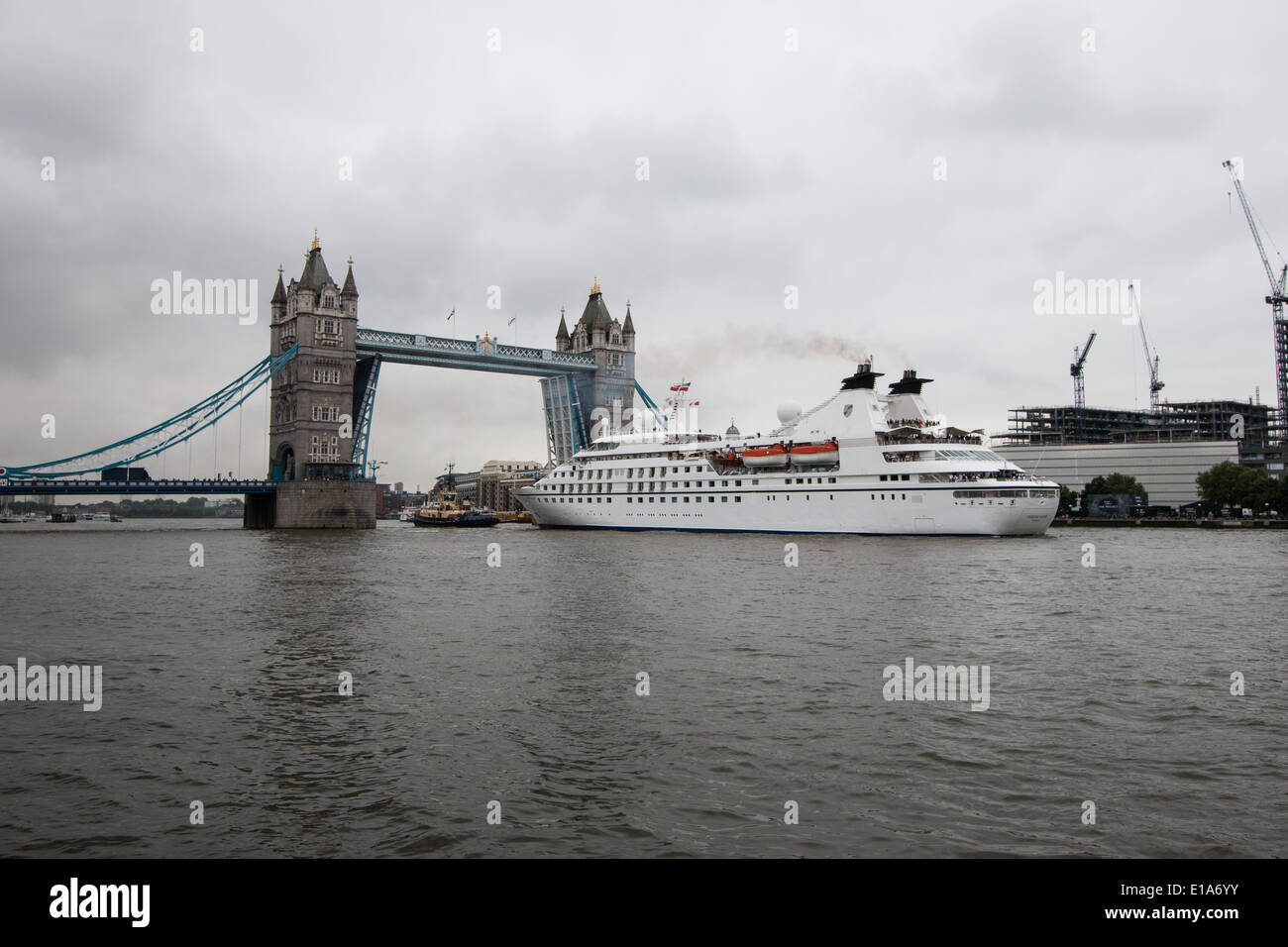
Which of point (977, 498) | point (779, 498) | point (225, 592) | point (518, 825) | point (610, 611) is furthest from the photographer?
point (779, 498)

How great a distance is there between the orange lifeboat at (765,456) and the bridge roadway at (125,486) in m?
52.9

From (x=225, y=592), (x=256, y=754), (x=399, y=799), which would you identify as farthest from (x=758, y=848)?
(x=225, y=592)

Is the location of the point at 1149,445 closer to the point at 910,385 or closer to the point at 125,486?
the point at 910,385

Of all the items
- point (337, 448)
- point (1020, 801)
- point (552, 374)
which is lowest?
point (1020, 801)

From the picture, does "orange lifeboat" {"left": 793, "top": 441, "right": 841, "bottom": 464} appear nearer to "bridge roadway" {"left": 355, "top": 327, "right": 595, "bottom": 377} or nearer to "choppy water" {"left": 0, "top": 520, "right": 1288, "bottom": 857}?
"choppy water" {"left": 0, "top": 520, "right": 1288, "bottom": 857}

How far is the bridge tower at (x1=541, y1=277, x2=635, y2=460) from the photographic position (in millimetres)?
122125

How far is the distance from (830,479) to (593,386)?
64.4m

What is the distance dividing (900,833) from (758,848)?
4.81 feet

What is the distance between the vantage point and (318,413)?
323 ft

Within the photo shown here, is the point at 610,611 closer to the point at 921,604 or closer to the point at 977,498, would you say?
the point at 921,604

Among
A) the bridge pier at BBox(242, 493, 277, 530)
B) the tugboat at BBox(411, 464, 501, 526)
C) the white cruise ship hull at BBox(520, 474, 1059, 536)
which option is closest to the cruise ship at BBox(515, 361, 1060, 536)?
the white cruise ship hull at BBox(520, 474, 1059, 536)

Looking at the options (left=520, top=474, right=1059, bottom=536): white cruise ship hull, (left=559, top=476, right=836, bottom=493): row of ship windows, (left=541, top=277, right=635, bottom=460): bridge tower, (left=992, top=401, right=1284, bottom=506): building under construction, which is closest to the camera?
(left=520, top=474, right=1059, bottom=536): white cruise ship hull

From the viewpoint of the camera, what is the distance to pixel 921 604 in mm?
24078

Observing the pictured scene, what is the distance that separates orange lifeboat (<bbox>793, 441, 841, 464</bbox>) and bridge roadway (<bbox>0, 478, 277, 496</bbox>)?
57.6 meters
